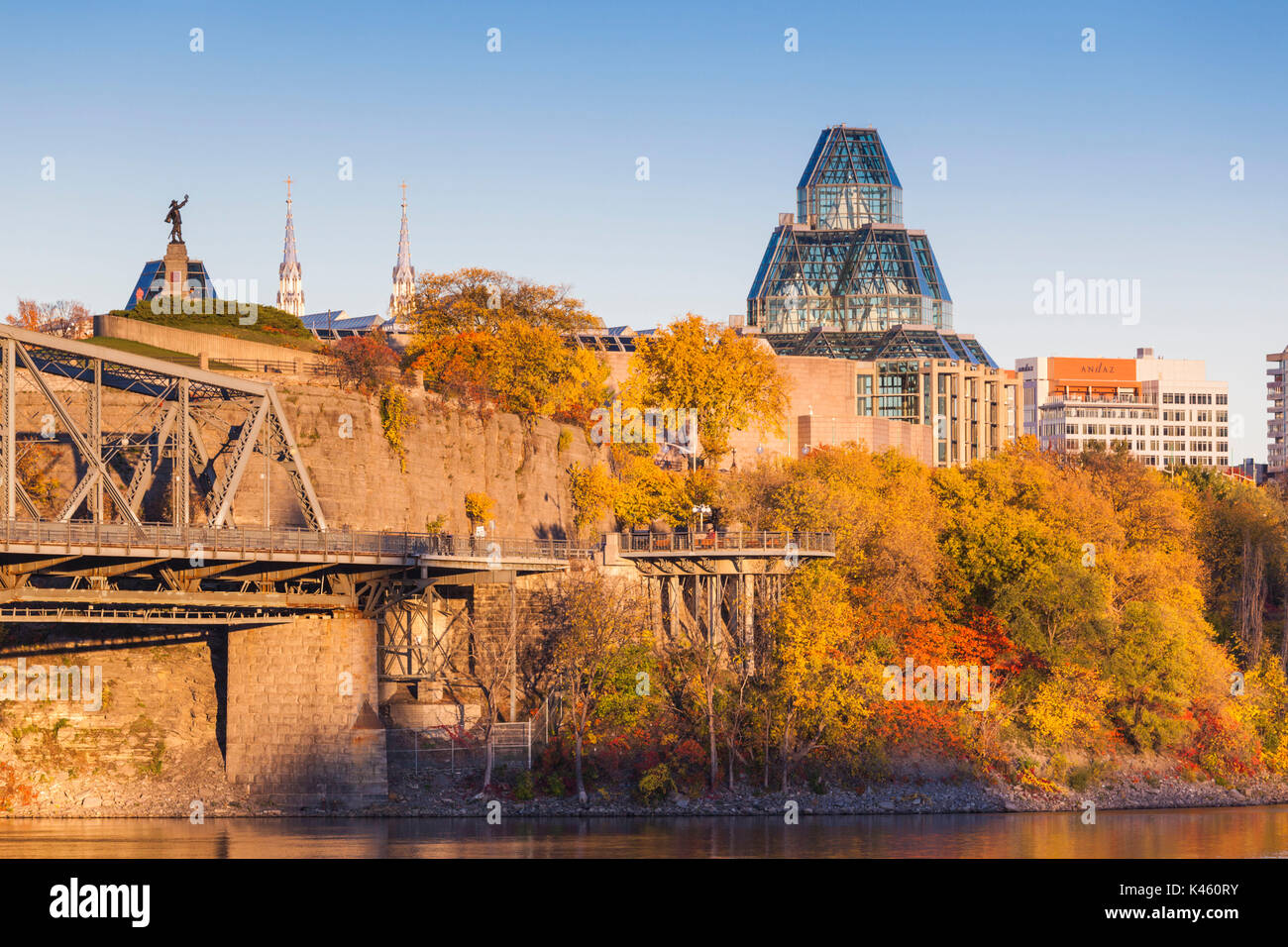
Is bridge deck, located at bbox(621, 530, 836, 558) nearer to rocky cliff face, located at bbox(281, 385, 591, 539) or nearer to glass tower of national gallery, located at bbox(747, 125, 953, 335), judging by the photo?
rocky cliff face, located at bbox(281, 385, 591, 539)

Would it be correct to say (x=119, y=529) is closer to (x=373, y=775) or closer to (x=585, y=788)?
(x=373, y=775)

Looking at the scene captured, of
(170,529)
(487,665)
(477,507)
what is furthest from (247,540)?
(477,507)

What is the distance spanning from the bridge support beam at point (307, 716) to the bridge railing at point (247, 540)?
314cm

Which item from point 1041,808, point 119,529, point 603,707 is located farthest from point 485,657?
point 1041,808

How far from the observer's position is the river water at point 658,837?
2160 inches

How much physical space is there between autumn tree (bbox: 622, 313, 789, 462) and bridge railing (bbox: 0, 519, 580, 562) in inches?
1099

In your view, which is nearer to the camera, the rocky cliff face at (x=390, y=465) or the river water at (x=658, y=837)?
the river water at (x=658, y=837)

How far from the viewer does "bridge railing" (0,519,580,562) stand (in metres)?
59.9

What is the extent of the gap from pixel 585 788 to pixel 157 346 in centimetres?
3496

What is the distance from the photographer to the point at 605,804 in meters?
67.4

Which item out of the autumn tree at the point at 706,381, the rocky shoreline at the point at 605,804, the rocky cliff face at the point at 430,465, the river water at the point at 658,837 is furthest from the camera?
the autumn tree at the point at 706,381

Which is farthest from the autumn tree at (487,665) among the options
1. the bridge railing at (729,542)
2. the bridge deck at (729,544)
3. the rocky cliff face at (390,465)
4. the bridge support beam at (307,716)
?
the rocky cliff face at (390,465)

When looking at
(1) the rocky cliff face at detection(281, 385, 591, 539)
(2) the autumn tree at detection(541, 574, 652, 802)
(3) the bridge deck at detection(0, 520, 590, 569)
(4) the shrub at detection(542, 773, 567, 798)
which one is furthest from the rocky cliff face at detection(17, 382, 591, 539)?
(4) the shrub at detection(542, 773, 567, 798)

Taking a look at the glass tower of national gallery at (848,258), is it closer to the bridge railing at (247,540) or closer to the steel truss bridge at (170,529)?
the steel truss bridge at (170,529)
